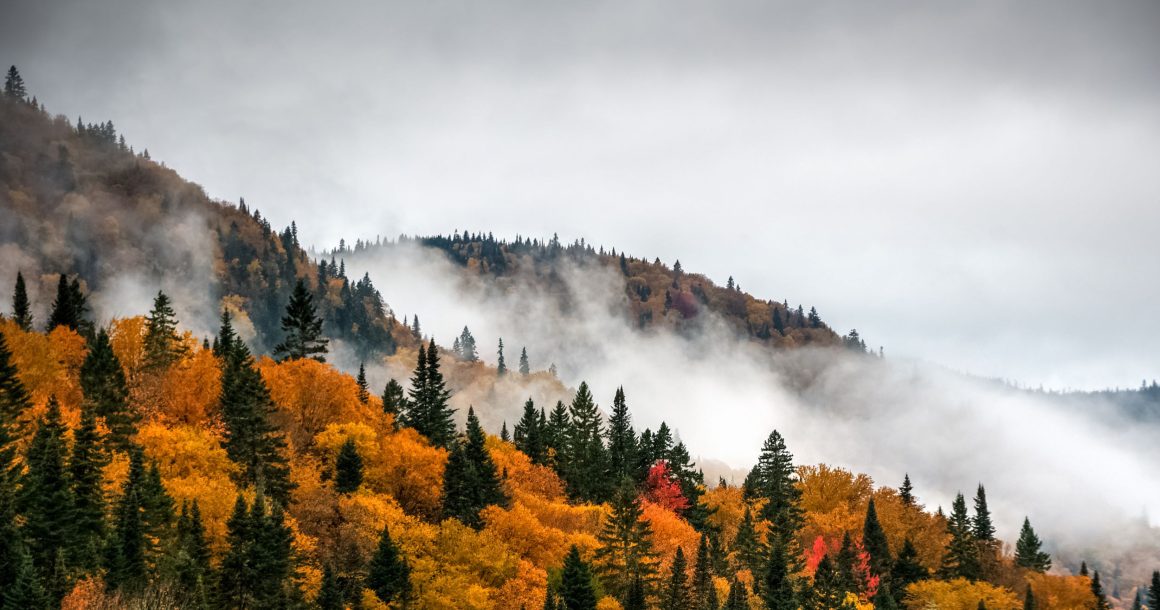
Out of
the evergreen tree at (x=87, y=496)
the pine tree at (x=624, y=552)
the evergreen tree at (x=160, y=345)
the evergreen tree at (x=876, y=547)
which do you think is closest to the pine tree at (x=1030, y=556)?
the evergreen tree at (x=876, y=547)

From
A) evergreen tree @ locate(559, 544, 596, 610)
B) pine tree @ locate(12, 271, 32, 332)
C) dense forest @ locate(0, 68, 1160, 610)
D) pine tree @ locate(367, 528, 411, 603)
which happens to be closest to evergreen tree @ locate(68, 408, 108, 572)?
dense forest @ locate(0, 68, 1160, 610)

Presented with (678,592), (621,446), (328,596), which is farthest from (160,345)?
(621,446)

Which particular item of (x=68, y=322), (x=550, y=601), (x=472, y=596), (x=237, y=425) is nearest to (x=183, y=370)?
(x=237, y=425)

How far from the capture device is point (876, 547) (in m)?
106

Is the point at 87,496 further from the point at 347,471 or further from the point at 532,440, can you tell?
the point at 532,440

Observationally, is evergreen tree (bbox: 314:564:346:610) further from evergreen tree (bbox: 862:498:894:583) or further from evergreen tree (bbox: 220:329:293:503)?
evergreen tree (bbox: 862:498:894:583)

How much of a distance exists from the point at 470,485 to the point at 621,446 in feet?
141

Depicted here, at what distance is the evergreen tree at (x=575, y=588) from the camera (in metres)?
68.6

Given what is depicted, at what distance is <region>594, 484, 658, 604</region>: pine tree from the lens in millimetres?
79938

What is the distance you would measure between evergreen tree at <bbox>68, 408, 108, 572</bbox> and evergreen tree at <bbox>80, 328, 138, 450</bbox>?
6.56 m

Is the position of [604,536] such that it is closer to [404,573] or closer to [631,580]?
[631,580]

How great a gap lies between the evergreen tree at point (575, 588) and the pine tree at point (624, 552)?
10.6 meters

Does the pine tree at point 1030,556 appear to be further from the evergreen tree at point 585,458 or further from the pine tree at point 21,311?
the pine tree at point 21,311

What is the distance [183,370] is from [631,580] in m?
49.1
